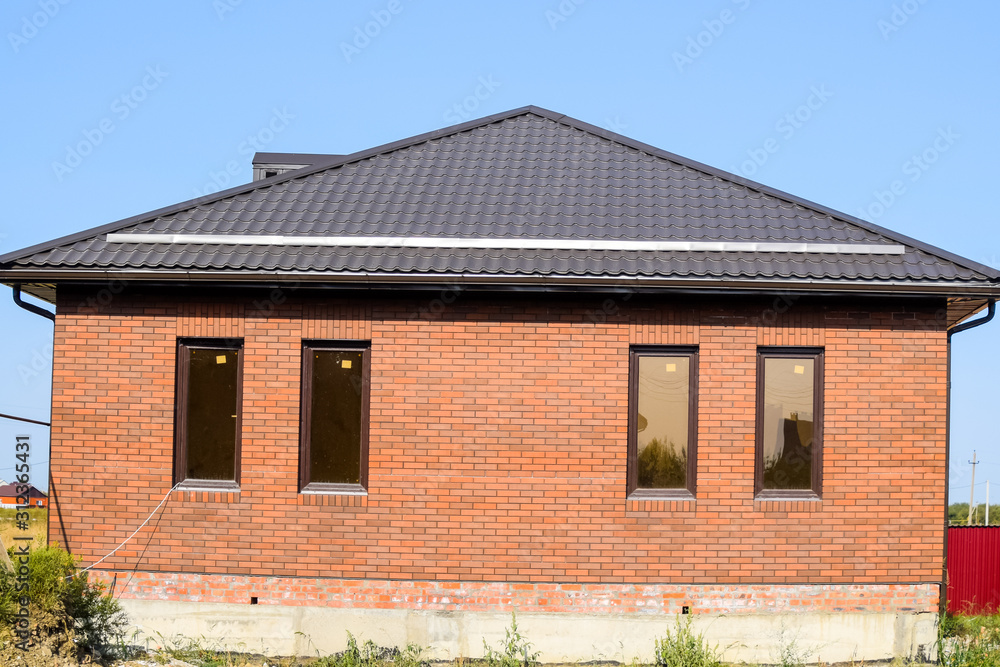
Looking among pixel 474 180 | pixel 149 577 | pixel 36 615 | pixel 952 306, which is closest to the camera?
pixel 36 615

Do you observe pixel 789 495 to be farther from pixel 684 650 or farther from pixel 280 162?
pixel 280 162

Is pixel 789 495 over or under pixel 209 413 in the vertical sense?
under

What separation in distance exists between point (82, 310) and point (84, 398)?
956 mm

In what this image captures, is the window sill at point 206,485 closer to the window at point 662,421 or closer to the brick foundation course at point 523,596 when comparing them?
the brick foundation course at point 523,596

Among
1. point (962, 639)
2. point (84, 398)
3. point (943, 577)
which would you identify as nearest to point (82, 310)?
point (84, 398)

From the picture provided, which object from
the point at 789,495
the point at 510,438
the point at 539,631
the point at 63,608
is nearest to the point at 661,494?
the point at 789,495

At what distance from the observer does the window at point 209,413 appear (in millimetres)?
9547

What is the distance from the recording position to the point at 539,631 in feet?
30.0

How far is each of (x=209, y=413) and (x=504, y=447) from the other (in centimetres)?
324

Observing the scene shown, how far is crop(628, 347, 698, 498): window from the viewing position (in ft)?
31.0

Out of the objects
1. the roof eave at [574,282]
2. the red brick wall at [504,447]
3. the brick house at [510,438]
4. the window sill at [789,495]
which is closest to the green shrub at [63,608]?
the brick house at [510,438]

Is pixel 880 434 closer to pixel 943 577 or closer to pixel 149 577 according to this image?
pixel 943 577

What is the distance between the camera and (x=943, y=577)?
938cm

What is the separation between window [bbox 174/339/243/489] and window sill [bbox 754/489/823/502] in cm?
570
